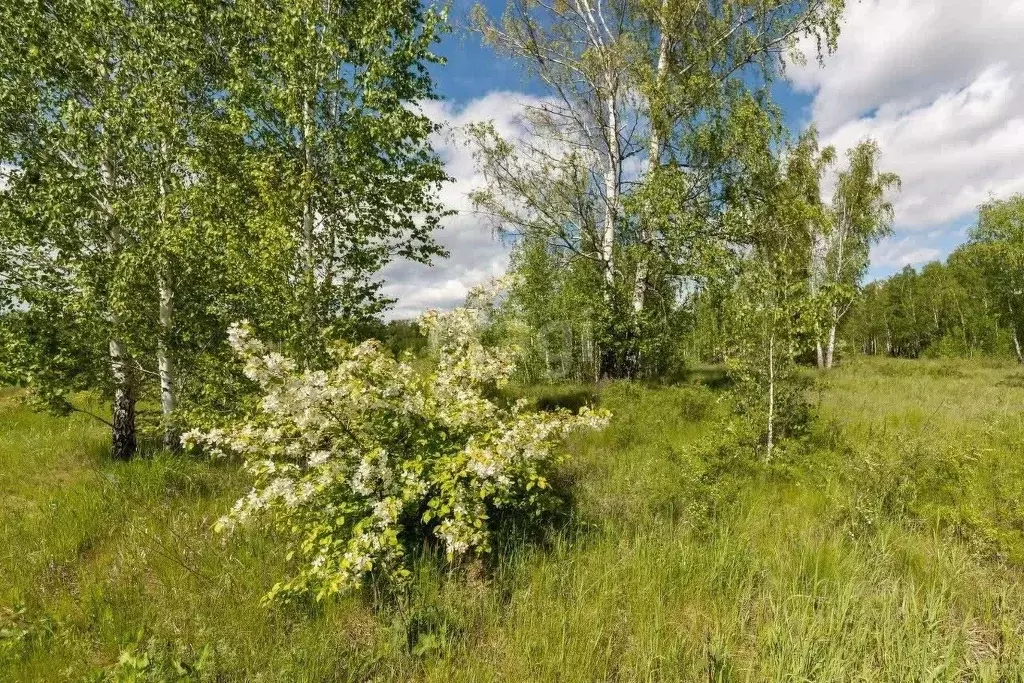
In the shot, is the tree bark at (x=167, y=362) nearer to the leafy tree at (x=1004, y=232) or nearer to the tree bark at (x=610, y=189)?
the tree bark at (x=610, y=189)

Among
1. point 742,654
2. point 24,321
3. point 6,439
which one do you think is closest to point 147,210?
point 24,321

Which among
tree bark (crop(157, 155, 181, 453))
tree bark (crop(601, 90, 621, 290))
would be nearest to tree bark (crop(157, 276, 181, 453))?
tree bark (crop(157, 155, 181, 453))

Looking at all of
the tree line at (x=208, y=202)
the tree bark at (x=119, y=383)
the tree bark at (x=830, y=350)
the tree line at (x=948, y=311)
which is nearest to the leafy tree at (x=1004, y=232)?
the tree line at (x=948, y=311)

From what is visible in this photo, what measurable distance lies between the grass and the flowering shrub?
17.1 inches

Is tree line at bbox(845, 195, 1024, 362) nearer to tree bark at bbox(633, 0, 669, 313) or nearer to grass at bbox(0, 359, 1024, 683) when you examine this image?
tree bark at bbox(633, 0, 669, 313)

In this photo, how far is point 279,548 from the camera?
4438mm

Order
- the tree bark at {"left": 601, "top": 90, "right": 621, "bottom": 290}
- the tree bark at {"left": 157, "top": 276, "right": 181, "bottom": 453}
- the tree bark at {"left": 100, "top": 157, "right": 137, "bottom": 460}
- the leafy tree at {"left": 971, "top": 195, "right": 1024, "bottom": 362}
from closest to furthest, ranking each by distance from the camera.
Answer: the tree bark at {"left": 157, "top": 276, "right": 181, "bottom": 453}, the tree bark at {"left": 100, "top": 157, "right": 137, "bottom": 460}, the tree bark at {"left": 601, "top": 90, "right": 621, "bottom": 290}, the leafy tree at {"left": 971, "top": 195, "right": 1024, "bottom": 362}

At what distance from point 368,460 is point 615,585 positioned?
2210 millimetres

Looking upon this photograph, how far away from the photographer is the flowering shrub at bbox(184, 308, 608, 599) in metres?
3.55

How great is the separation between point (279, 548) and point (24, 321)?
6.18 m

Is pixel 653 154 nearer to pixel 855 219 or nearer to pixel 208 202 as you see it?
pixel 208 202

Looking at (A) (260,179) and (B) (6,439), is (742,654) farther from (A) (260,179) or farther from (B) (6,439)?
(B) (6,439)

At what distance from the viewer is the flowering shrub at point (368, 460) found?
140 inches

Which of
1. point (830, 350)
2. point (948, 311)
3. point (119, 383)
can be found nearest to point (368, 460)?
point (119, 383)
